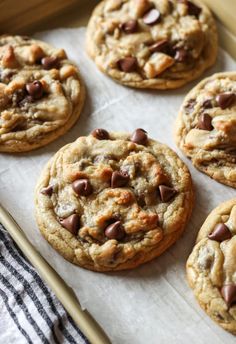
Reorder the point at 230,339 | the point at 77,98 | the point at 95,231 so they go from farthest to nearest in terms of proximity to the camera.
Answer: the point at 77,98 < the point at 95,231 < the point at 230,339

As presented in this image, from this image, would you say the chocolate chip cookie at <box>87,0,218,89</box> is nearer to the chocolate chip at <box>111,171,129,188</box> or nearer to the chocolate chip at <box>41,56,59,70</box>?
the chocolate chip at <box>41,56,59,70</box>

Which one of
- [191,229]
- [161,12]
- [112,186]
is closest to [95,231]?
[112,186]

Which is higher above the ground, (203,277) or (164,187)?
(164,187)

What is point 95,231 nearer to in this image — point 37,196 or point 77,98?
point 37,196

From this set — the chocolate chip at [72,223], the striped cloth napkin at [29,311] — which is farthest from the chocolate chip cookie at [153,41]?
the striped cloth napkin at [29,311]

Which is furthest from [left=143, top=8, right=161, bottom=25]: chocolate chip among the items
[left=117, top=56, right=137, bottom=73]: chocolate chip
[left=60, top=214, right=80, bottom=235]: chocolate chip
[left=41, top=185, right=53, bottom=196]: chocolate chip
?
[left=60, top=214, right=80, bottom=235]: chocolate chip

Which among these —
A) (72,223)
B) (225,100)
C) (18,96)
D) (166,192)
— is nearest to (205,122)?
(225,100)

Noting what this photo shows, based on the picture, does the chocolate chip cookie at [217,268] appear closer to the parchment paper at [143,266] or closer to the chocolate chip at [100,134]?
the parchment paper at [143,266]

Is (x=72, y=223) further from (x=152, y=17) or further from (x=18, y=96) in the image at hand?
(x=152, y=17)
